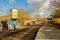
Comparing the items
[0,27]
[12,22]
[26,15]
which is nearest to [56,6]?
[12,22]

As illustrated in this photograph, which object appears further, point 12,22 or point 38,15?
point 38,15

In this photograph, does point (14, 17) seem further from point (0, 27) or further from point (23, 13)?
point (23, 13)

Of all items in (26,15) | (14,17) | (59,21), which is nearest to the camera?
(14,17)

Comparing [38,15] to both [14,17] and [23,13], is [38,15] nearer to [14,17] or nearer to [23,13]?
[23,13]

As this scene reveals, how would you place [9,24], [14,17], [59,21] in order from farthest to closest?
[59,21], [9,24], [14,17]

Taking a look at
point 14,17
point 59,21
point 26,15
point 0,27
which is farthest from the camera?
point 26,15

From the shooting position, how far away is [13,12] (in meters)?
40.7

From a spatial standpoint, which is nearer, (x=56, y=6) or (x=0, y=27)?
(x=0, y=27)

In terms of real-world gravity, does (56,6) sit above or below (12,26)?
above

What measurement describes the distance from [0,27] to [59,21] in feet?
58.1

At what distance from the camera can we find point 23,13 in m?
98.6

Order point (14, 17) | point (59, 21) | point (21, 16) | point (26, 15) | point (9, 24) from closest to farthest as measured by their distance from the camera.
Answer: point (14, 17) < point (9, 24) < point (59, 21) < point (21, 16) < point (26, 15)

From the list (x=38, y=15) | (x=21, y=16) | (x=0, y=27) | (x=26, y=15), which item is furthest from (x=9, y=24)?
(x=38, y=15)

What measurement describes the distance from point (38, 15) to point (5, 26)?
12499 centimetres
